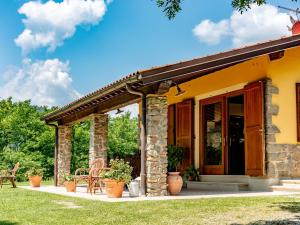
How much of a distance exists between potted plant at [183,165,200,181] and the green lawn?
447cm

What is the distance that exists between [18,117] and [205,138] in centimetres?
1433

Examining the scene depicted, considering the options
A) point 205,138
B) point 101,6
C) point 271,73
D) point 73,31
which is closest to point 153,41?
point 101,6

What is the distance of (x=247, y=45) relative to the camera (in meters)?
10.0

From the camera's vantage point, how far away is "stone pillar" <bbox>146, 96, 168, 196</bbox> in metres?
9.62

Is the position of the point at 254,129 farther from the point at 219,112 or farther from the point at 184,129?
the point at 184,129

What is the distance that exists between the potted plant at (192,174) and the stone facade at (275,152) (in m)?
2.64

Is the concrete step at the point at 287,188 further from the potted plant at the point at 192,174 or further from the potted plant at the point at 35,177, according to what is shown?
the potted plant at the point at 35,177

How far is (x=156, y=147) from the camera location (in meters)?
9.71

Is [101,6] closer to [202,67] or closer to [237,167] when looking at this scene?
[237,167]

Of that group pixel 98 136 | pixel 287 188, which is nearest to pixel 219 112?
pixel 287 188

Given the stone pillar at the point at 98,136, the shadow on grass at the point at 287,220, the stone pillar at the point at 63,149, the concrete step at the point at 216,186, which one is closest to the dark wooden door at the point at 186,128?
the concrete step at the point at 216,186

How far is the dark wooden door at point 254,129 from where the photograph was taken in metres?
11.0

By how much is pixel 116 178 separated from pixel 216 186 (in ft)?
10.2

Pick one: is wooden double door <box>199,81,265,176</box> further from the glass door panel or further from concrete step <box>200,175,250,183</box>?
concrete step <box>200,175,250,183</box>
